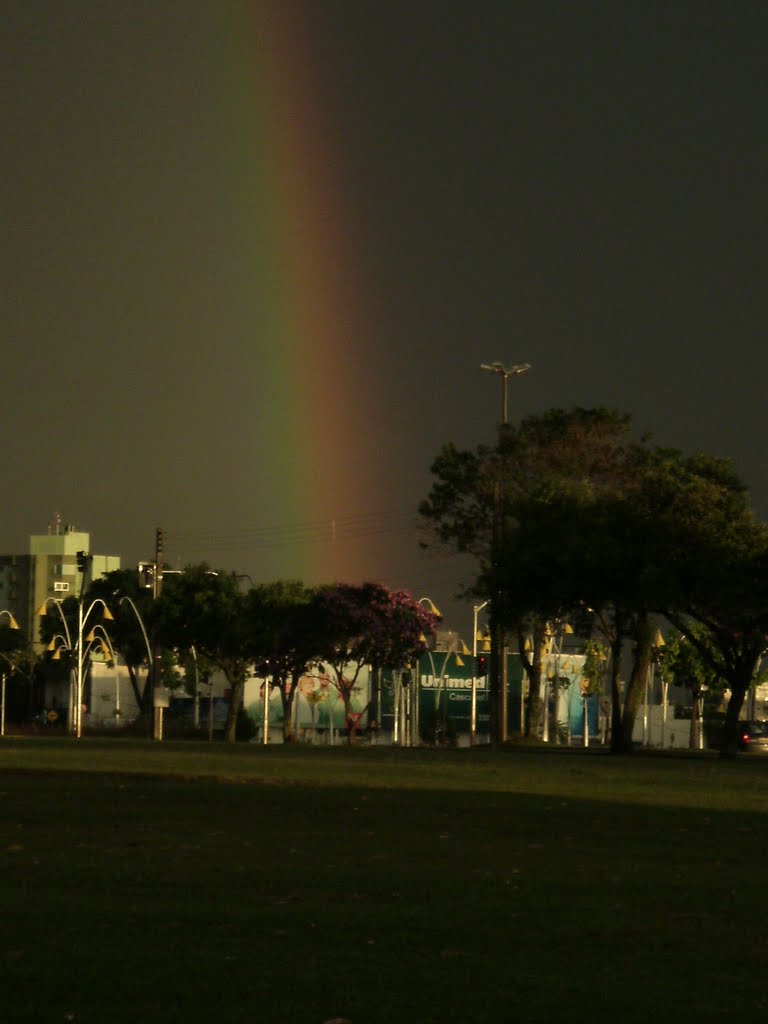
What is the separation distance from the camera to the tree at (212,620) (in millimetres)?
95188

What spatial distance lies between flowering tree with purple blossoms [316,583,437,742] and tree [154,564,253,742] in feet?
18.7

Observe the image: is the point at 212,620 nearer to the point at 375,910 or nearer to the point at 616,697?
the point at 616,697

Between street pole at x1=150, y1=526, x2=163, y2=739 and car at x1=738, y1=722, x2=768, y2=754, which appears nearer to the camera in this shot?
street pole at x1=150, y1=526, x2=163, y2=739

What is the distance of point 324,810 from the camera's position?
23578mm

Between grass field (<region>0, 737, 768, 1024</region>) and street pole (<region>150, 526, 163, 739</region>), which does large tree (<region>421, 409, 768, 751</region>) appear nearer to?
street pole (<region>150, 526, 163, 739</region>)

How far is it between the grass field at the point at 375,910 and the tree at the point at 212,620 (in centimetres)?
6923

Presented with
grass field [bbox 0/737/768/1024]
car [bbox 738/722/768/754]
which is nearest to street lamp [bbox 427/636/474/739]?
car [bbox 738/722/768/754]

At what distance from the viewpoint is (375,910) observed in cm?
1232

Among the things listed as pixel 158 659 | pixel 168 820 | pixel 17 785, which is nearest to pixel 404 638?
pixel 158 659

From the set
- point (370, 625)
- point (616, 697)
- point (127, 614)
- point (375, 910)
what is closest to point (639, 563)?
point (616, 697)

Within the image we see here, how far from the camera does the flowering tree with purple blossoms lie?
89438 millimetres

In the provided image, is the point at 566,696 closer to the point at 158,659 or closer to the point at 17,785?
the point at 158,659

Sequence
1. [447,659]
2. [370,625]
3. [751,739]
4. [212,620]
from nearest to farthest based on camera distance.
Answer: [751,739]
[370,625]
[212,620]
[447,659]

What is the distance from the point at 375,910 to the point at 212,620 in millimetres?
84928
